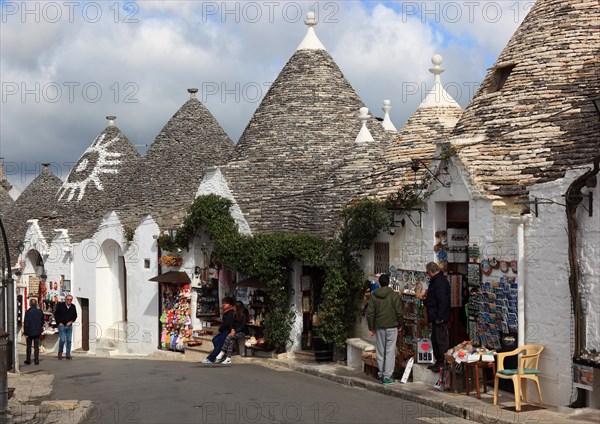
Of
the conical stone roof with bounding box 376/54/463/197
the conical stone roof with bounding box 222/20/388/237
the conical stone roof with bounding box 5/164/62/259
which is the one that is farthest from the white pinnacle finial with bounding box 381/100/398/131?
the conical stone roof with bounding box 5/164/62/259

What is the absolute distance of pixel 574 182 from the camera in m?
11.0

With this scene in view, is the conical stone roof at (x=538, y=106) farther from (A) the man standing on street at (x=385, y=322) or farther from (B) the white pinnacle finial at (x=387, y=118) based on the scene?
(B) the white pinnacle finial at (x=387, y=118)

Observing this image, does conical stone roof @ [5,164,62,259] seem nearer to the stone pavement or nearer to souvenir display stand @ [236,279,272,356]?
souvenir display stand @ [236,279,272,356]

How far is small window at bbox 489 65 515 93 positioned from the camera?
650 inches

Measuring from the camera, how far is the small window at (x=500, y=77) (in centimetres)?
1652

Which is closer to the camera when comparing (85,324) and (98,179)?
(85,324)

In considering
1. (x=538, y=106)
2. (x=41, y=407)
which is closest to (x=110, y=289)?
(x=41, y=407)

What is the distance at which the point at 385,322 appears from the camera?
13.6 meters

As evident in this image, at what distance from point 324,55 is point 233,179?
5.71 metres

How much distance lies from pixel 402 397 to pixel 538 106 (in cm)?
550

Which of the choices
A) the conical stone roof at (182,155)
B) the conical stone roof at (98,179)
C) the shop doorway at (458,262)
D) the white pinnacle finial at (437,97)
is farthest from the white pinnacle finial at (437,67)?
the conical stone roof at (98,179)

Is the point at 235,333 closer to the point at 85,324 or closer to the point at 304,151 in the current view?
the point at 304,151

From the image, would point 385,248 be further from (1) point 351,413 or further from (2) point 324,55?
(2) point 324,55

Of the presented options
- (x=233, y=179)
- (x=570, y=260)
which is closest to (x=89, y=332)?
(x=233, y=179)
